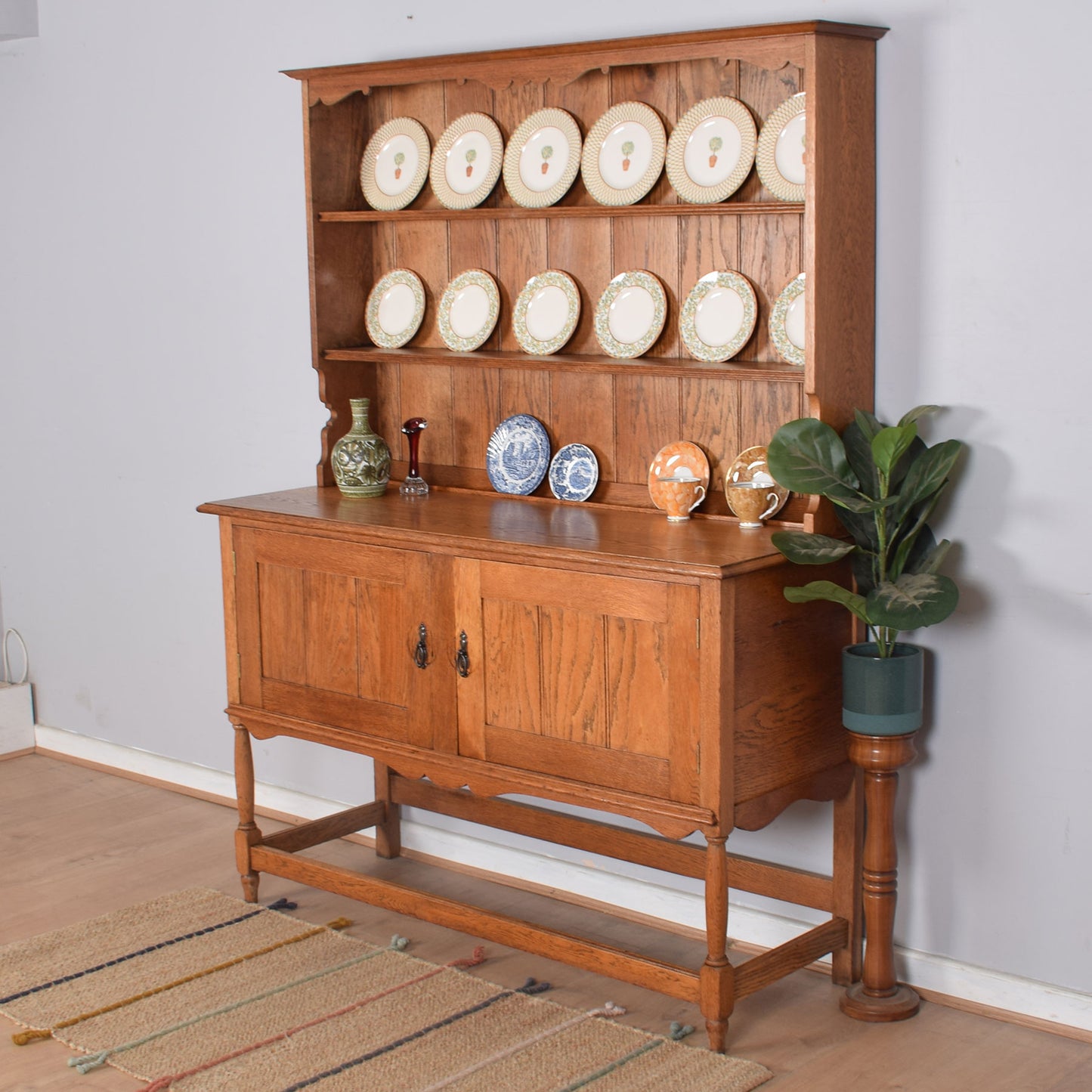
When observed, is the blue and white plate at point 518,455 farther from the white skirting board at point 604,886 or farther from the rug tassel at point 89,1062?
the rug tassel at point 89,1062

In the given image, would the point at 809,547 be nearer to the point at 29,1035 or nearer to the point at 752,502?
the point at 752,502

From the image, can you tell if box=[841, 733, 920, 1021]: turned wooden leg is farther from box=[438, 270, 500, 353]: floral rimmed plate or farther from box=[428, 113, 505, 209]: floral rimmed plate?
box=[428, 113, 505, 209]: floral rimmed plate

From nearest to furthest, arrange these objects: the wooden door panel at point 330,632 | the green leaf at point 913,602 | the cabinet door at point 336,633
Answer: the green leaf at point 913,602, the cabinet door at point 336,633, the wooden door panel at point 330,632

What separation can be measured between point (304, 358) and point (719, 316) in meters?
1.35

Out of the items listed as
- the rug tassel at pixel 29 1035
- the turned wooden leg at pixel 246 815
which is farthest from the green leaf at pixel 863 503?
the rug tassel at pixel 29 1035

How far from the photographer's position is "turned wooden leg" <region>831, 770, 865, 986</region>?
10.4 feet

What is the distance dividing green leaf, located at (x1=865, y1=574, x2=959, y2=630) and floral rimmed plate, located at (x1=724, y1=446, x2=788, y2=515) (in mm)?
387

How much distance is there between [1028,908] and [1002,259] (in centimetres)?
130

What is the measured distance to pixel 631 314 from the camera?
11.1 ft

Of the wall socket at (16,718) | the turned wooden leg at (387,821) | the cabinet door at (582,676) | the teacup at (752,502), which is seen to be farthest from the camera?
the wall socket at (16,718)

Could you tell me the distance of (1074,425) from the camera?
2.83 metres

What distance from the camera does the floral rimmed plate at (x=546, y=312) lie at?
11.4 feet

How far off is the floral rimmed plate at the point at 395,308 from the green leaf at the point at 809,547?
132cm

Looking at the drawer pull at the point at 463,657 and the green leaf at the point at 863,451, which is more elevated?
the green leaf at the point at 863,451
